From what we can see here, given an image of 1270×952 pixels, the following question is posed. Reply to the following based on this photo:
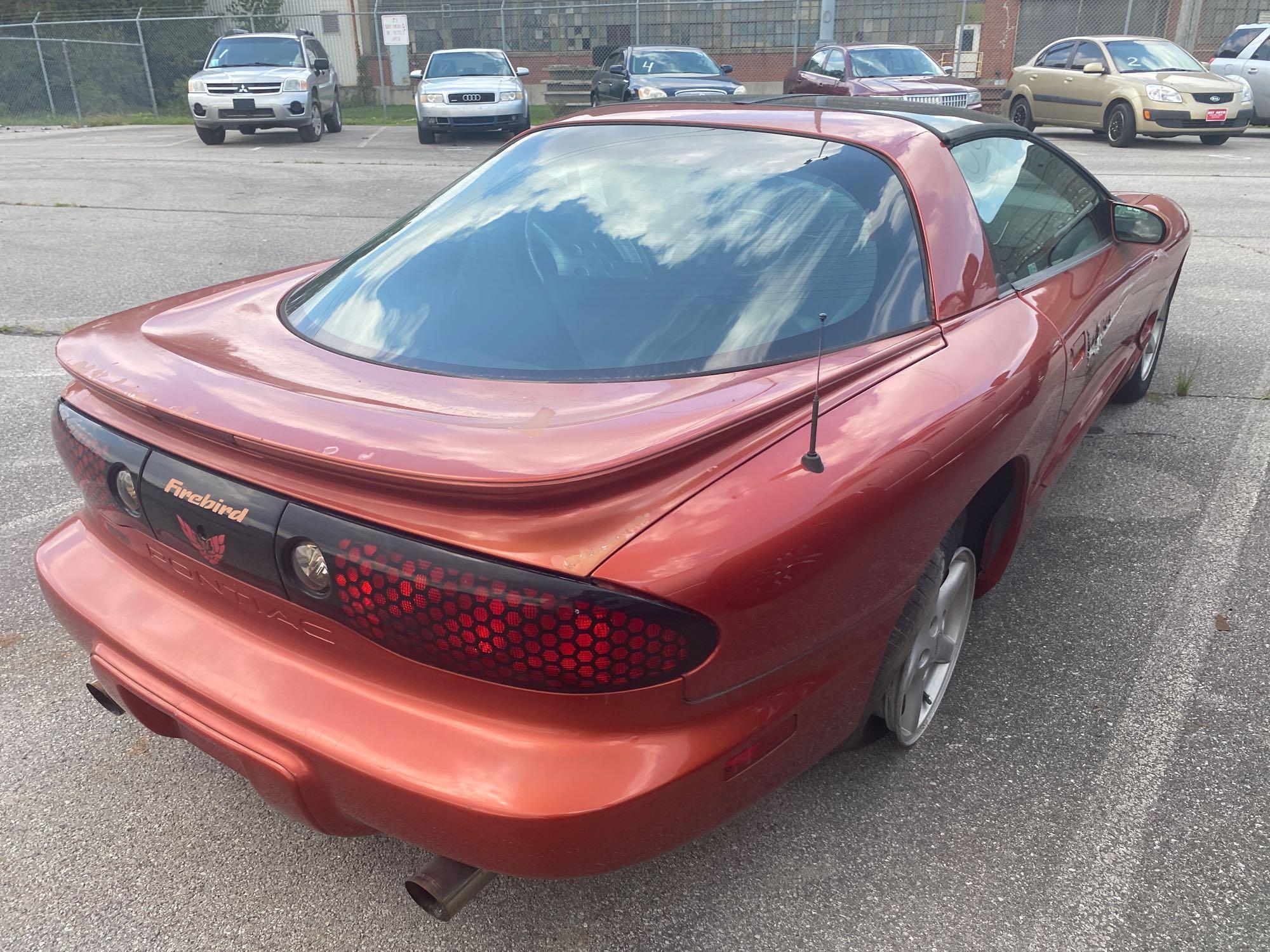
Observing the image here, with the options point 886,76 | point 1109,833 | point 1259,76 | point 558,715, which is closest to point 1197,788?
point 1109,833

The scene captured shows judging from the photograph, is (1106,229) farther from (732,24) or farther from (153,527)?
(732,24)

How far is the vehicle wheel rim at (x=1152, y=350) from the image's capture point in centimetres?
441

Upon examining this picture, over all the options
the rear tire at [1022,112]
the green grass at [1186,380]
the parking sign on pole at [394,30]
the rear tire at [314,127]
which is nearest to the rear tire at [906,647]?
the green grass at [1186,380]

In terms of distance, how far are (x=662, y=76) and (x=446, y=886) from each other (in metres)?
14.9

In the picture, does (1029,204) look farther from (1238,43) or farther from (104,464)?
(1238,43)

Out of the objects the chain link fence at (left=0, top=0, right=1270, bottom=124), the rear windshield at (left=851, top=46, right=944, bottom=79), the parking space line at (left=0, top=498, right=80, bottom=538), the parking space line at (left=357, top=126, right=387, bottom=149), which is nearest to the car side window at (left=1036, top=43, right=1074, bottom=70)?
the rear windshield at (left=851, top=46, right=944, bottom=79)

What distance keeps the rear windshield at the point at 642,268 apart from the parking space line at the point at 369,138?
46.7ft

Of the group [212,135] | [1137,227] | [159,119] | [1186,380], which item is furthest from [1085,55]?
[159,119]

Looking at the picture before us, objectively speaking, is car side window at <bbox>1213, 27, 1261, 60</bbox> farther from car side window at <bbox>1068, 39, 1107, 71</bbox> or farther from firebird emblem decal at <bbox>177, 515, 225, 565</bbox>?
firebird emblem decal at <bbox>177, 515, 225, 565</bbox>

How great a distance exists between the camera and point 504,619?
1.48 metres

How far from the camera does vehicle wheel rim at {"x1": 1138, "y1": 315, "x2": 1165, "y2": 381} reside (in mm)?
4406

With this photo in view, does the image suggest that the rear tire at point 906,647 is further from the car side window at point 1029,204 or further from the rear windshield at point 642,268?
the car side window at point 1029,204

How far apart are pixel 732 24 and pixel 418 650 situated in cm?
3008

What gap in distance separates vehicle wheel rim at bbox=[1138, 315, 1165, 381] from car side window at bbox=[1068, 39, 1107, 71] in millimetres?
12123
